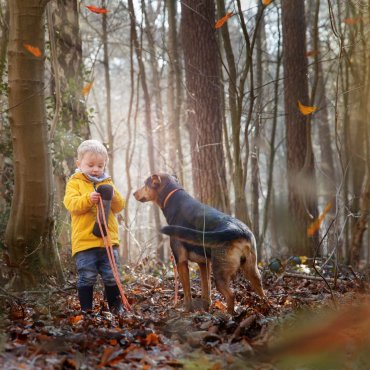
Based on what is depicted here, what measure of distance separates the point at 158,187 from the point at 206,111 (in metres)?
3.52

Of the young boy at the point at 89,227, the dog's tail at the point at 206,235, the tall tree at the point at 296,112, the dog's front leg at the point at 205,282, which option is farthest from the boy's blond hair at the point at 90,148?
the tall tree at the point at 296,112

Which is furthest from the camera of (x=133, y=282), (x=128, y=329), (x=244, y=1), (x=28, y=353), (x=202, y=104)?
(x=244, y=1)

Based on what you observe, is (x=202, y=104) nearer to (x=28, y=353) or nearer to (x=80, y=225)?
(x=80, y=225)

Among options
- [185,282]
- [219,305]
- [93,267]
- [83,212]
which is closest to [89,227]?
[83,212]

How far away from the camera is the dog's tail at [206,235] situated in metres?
5.32

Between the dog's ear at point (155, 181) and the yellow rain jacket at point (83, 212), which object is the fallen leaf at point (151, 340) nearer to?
the yellow rain jacket at point (83, 212)

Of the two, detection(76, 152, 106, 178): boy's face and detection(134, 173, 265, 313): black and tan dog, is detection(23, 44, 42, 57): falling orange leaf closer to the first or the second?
detection(76, 152, 106, 178): boy's face

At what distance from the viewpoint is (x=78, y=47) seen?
9.42m

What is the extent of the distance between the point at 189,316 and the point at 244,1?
7.43 m

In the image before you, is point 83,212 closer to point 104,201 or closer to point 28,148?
point 104,201

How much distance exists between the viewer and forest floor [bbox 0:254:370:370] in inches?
111

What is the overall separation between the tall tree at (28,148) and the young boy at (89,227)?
0.38m

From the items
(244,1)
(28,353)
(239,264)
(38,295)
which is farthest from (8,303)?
(244,1)

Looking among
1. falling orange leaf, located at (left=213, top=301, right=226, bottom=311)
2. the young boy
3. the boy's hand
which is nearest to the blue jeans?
the young boy
